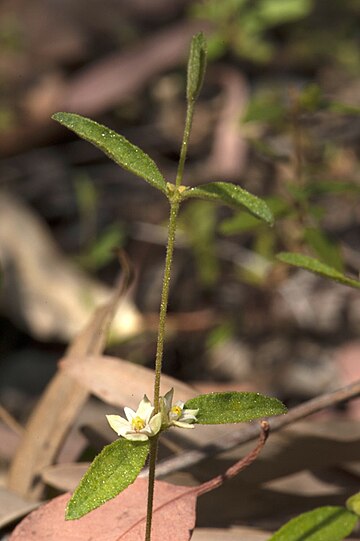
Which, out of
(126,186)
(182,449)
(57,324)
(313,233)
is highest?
(126,186)

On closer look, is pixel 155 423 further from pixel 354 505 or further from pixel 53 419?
pixel 53 419

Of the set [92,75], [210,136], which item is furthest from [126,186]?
[92,75]

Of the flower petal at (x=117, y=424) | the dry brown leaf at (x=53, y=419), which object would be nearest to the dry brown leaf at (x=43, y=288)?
the dry brown leaf at (x=53, y=419)

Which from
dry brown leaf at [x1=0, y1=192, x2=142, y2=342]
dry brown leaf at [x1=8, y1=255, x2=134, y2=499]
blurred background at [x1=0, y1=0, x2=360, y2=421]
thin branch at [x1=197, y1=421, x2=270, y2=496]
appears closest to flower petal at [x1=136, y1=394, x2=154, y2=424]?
thin branch at [x1=197, y1=421, x2=270, y2=496]

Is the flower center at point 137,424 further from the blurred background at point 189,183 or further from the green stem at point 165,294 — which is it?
the blurred background at point 189,183

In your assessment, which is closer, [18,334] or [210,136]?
[18,334]

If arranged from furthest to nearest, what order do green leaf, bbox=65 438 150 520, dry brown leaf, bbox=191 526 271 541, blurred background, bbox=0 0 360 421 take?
1. blurred background, bbox=0 0 360 421
2. dry brown leaf, bbox=191 526 271 541
3. green leaf, bbox=65 438 150 520

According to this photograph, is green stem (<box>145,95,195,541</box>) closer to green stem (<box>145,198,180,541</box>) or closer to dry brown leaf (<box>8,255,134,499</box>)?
green stem (<box>145,198,180,541</box>)

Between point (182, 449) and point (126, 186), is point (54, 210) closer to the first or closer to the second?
point (126, 186)
